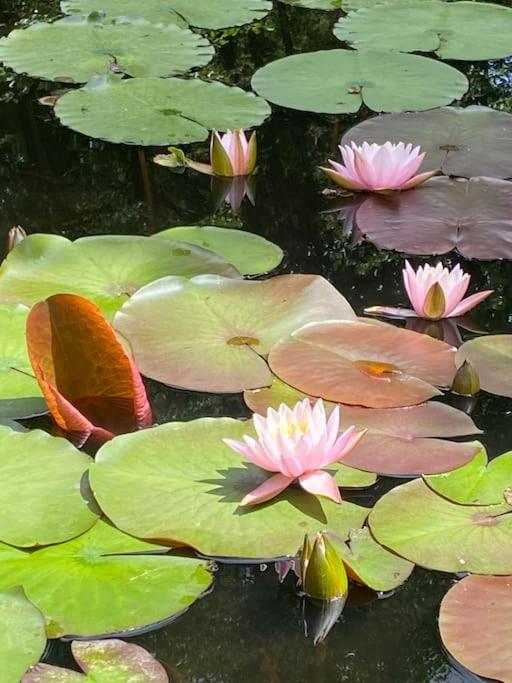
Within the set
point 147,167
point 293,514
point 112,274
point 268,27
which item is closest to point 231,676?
point 293,514

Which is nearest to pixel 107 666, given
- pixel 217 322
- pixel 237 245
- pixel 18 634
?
pixel 18 634

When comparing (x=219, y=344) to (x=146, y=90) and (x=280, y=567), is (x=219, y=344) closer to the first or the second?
(x=280, y=567)

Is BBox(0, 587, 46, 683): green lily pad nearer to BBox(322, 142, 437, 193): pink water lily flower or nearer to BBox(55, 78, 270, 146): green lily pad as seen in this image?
BBox(322, 142, 437, 193): pink water lily flower

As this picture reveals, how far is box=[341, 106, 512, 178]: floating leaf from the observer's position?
2781mm

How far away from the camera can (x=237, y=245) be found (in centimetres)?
237

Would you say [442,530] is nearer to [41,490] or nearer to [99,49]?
[41,490]

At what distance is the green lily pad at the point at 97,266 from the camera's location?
2.13m

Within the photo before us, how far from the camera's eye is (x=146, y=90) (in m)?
3.28

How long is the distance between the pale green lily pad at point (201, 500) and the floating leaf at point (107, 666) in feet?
0.66

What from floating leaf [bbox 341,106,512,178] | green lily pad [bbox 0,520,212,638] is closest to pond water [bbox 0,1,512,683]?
green lily pad [bbox 0,520,212,638]

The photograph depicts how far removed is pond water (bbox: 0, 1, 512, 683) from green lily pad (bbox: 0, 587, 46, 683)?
0.03 m

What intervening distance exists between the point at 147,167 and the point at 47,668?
6.25 ft

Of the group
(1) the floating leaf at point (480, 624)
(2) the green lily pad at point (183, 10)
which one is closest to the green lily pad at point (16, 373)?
(1) the floating leaf at point (480, 624)

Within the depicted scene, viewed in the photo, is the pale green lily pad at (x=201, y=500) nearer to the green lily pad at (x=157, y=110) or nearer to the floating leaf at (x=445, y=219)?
the floating leaf at (x=445, y=219)
